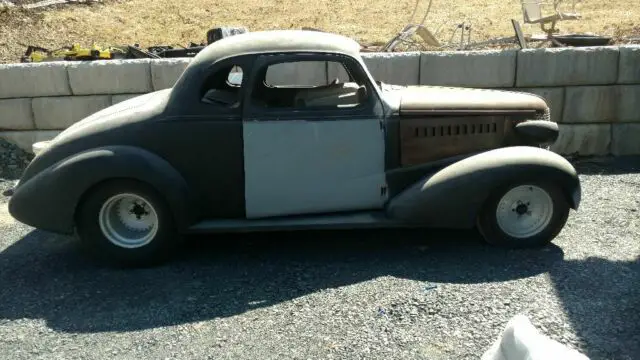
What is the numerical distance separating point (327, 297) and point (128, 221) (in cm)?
188

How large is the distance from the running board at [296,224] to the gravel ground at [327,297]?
0.29 meters

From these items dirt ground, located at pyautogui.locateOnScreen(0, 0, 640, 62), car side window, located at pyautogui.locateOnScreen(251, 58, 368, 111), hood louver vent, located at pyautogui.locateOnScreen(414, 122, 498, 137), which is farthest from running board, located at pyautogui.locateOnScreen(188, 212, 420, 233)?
dirt ground, located at pyautogui.locateOnScreen(0, 0, 640, 62)

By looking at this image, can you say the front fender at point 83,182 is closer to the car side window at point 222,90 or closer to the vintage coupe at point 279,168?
the vintage coupe at point 279,168

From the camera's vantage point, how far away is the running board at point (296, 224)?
5.08 m

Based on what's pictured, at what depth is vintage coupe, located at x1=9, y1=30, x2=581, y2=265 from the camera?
5.00 metres

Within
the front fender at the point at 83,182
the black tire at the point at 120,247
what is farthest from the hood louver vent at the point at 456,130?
the black tire at the point at 120,247

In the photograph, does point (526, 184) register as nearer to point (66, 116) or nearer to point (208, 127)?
point (208, 127)

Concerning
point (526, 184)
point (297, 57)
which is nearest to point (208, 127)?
point (297, 57)

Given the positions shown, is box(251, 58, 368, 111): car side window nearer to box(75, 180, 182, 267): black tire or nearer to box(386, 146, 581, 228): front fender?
box(386, 146, 581, 228): front fender

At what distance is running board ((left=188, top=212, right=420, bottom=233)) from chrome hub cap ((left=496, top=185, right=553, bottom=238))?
2.76ft

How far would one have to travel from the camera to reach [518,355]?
2.67 meters

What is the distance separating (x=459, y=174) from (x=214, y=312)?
7.28 feet

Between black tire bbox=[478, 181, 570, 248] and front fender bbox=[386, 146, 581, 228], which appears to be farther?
black tire bbox=[478, 181, 570, 248]

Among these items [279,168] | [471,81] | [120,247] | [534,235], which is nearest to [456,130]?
[534,235]
